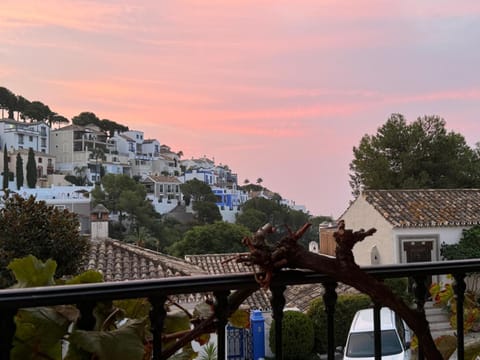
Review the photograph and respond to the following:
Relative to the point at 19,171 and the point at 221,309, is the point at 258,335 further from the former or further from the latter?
the point at 19,171

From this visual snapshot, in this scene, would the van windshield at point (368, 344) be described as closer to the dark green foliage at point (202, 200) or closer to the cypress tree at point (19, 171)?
the dark green foliage at point (202, 200)

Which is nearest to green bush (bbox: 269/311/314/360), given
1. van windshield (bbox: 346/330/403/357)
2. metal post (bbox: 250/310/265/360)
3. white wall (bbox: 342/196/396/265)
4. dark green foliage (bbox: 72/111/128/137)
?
metal post (bbox: 250/310/265/360)

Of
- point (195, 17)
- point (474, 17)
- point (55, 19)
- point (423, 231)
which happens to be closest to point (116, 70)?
point (55, 19)

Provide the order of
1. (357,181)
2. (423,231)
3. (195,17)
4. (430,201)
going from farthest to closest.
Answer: (357,181)
(430,201)
(423,231)
(195,17)

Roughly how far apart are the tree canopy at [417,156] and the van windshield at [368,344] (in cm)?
1119

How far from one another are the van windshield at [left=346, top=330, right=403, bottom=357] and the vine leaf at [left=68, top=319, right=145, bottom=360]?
5.95 m

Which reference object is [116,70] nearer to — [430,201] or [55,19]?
[55,19]

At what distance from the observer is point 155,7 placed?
5070 mm

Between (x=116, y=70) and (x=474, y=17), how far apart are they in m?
6.79

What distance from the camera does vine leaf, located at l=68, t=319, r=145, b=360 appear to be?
0.78 meters

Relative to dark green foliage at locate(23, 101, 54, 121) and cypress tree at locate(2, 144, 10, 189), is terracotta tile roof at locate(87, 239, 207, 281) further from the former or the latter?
dark green foliage at locate(23, 101, 54, 121)

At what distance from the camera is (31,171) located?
37312mm

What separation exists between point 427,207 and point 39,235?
360 inches

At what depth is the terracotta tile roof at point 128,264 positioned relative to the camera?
842cm
